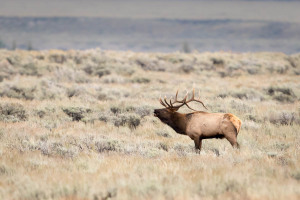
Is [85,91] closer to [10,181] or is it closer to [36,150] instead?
[36,150]

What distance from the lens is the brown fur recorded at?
8414mm

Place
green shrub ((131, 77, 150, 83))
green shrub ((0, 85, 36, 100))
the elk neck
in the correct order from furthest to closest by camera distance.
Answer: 1. green shrub ((131, 77, 150, 83))
2. green shrub ((0, 85, 36, 100))
3. the elk neck

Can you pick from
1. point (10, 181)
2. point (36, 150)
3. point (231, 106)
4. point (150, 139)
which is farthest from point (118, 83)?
point (10, 181)

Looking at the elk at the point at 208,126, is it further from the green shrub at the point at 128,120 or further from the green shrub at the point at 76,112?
the green shrub at the point at 76,112

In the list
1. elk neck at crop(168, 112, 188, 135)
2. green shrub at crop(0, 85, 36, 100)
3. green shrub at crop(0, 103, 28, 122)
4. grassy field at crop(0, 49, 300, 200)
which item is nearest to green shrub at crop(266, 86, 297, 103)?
grassy field at crop(0, 49, 300, 200)

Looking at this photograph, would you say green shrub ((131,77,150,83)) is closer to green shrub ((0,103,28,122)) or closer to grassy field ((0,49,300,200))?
grassy field ((0,49,300,200))

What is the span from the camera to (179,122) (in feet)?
30.0

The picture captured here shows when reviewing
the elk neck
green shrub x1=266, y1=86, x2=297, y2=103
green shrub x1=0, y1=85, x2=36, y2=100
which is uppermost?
the elk neck

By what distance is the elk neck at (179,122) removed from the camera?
9.08m

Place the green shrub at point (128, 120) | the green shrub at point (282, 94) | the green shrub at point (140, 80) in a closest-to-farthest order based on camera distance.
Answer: the green shrub at point (128, 120) < the green shrub at point (282, 94) < the green shrub at point (140, 80)

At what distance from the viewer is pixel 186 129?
29.4 ft

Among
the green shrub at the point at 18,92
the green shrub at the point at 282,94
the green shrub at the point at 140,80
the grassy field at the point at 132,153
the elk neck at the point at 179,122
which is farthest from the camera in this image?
the green shrub at the point at 140,80

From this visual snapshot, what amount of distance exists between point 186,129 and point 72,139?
2400 mm

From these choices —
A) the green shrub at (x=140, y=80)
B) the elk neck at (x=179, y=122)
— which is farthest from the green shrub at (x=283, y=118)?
the green shrub at (x=140, y=80)
